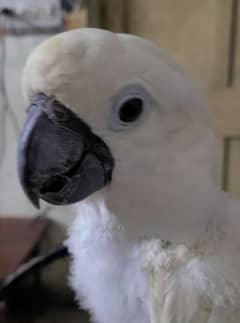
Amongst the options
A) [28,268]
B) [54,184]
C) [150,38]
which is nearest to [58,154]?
[54,184]

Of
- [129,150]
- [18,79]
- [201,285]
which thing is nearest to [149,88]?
[129,150]

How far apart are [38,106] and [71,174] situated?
91 millimetres

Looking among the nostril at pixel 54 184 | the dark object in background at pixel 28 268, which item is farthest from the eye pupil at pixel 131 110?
the dark object in background at pixel 28 268

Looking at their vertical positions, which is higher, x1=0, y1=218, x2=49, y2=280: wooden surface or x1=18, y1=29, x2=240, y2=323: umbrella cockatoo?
x1=18, y1=29, x2=240, y2=323: umbrella cockatoo

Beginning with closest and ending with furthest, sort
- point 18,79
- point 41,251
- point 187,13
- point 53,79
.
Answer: point 53,79
point 187,13
point 18,79
point 41,251

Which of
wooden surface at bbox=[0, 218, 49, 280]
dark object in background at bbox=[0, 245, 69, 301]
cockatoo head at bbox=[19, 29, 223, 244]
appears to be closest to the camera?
cockatoo head at bbox=[19, 29, 223, 244]

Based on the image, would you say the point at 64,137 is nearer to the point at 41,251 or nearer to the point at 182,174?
the point at 182,174

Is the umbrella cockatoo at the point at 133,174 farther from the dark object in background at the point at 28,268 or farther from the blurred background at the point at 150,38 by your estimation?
the blurred background at the point at 150,38

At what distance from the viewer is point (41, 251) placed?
1.78m

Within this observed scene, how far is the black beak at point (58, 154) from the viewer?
0.59 m

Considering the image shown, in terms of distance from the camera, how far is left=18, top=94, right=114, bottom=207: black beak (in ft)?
1.93

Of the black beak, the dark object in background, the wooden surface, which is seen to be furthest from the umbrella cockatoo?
the wooden surface

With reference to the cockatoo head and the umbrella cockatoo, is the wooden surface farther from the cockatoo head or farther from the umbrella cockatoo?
the cockatoo head

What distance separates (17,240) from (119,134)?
111 cm
